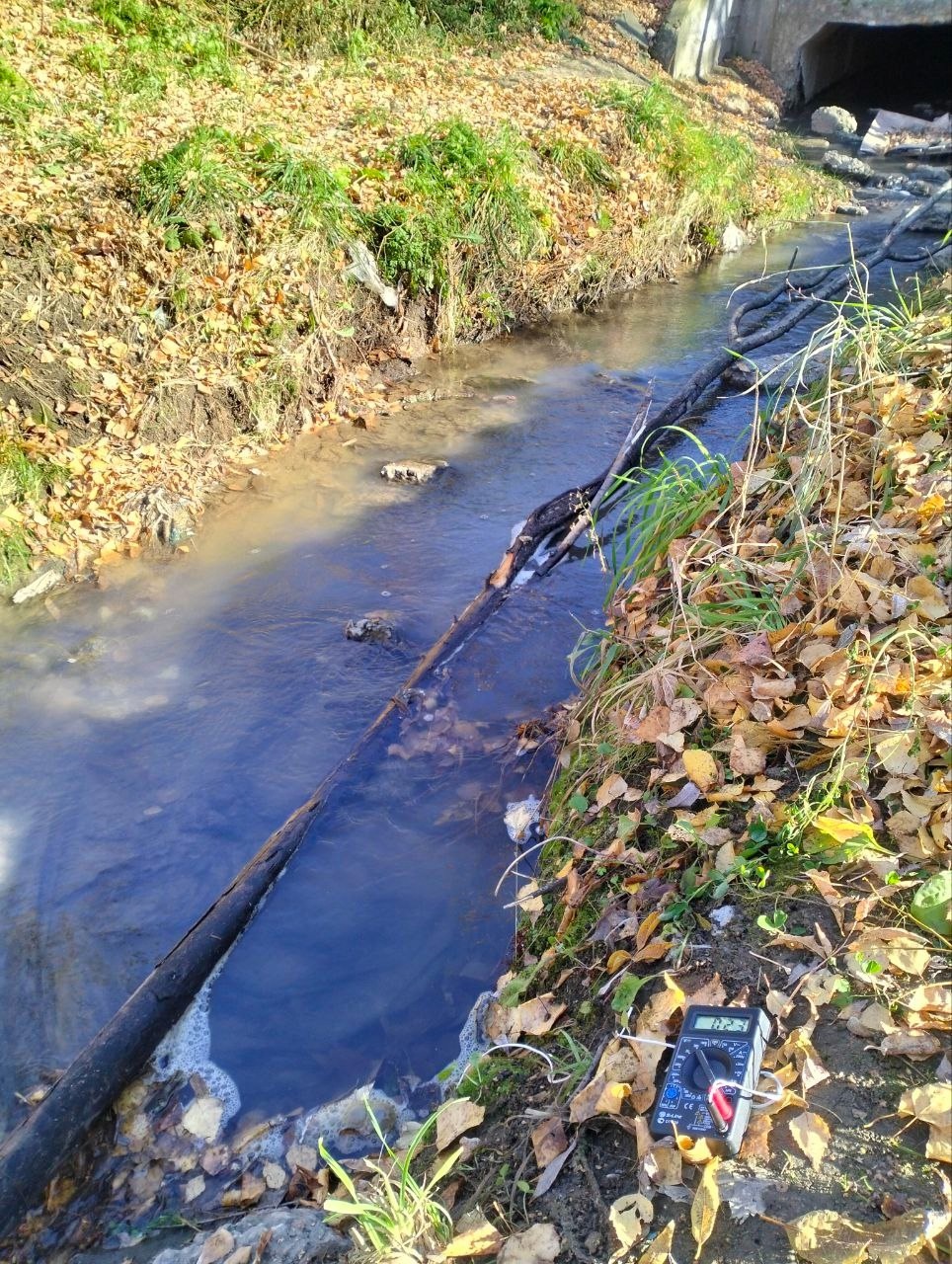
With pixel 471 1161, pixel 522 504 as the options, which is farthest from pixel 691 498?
pixel 471 1161

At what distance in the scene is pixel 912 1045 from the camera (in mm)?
2033

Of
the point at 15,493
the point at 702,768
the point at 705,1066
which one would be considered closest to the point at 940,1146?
the point at 705,1066

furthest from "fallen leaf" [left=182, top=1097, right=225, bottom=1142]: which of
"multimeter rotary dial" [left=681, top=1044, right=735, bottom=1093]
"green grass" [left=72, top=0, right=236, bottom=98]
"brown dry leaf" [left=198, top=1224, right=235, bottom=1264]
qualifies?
"green grass" [left=72, top=0, right=236, bottom=98]

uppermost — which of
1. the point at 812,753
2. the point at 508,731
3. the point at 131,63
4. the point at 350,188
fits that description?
the point at 131,63

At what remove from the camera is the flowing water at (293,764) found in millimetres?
3492

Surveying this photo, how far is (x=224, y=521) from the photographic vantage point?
6527 millimetres

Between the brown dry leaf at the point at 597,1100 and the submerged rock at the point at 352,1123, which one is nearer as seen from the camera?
the brown dry leaf at the point at 597,1100

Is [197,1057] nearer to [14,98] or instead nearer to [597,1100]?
[597,1100]

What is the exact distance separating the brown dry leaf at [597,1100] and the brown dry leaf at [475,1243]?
1.09 ft

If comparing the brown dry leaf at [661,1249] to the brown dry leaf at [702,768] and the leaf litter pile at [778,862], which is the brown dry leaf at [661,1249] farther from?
the brown dry leaf at [702,768]

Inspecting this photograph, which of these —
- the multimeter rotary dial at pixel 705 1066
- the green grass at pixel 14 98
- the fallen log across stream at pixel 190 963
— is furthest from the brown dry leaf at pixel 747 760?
the green grass at pixel 14 98

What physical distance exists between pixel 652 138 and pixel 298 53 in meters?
4.76

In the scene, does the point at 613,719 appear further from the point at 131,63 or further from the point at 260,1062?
the point at 131,63

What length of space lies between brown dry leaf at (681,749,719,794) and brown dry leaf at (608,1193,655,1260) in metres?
1.31
